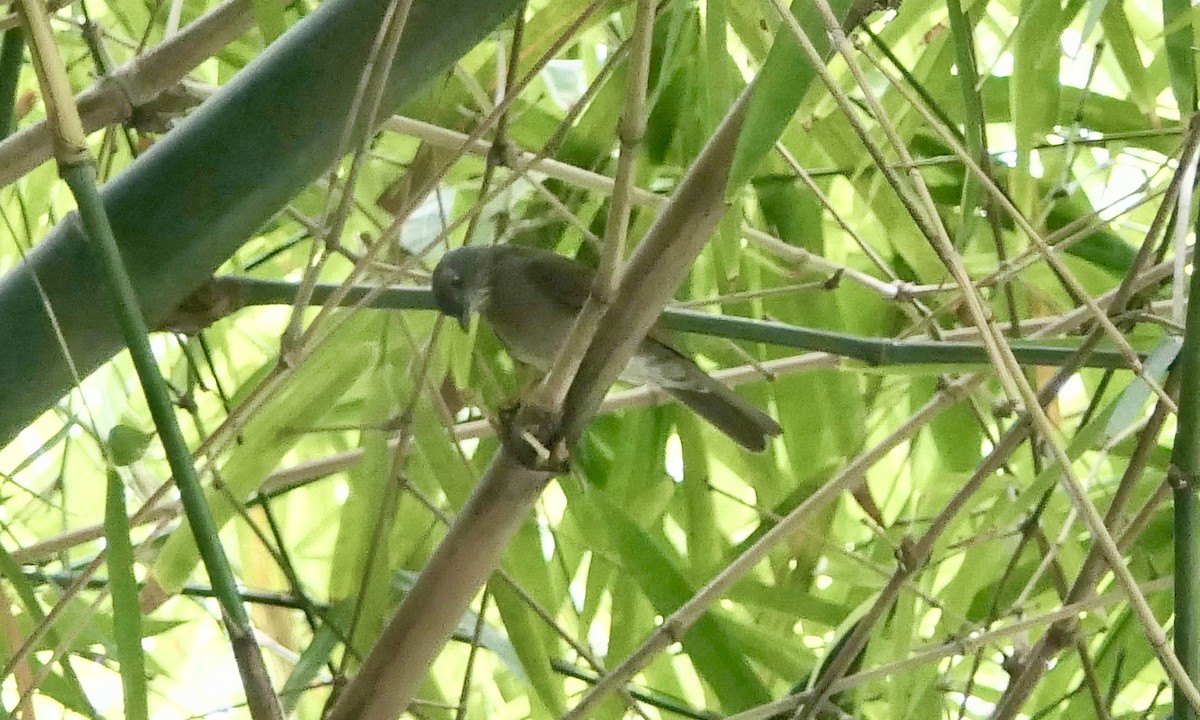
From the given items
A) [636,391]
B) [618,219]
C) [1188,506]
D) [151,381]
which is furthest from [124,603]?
[636,391]

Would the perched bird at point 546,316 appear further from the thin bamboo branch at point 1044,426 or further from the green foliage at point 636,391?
the thin bamboo branch at point 1044,426

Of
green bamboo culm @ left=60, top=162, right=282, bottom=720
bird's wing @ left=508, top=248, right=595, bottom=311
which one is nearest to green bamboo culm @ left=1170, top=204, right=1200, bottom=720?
green bamboo culm @ left=60, top=162, right=282, bottom=720

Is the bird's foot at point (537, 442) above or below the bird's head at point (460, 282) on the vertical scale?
below

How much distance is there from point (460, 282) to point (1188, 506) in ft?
1.49

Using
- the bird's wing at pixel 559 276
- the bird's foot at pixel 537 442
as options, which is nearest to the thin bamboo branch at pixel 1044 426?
the bird's foot at pixel 537 442

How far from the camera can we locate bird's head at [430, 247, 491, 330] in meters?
0.68

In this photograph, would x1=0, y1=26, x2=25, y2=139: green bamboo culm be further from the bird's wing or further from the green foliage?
the bird's wing

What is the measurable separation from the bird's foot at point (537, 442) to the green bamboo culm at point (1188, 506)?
0.23m

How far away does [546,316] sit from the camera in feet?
3.48

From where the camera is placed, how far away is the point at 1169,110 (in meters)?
0.98

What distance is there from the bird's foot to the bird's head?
0.13m

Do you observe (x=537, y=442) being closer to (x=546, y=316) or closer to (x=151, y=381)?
(x=151, y=381)

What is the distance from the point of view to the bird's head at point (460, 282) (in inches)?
26.9

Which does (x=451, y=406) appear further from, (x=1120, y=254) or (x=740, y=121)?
(x=740, y=121)
